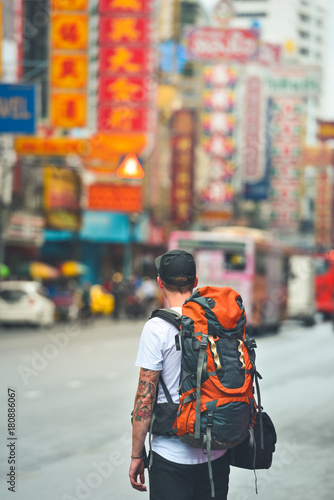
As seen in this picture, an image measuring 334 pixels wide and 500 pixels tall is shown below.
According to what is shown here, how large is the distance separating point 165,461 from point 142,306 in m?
32.2

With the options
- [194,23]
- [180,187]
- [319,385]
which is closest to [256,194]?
[180,187]

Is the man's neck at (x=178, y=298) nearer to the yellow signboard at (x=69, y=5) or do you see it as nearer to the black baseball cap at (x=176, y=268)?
the black baseball cap at (x=176, y=268)

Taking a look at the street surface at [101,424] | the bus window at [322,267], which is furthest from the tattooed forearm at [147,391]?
the bus window at [322,267]

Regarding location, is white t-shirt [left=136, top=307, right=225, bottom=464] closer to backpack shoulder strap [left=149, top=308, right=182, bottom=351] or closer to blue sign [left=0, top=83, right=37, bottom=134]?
backpack shoulder strap [left=149, top=308, right=182, bottom=351]

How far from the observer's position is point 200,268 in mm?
27000

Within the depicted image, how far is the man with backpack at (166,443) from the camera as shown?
4059 millimetres

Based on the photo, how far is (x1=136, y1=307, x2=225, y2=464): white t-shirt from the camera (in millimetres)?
4070

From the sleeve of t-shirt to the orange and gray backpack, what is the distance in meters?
0.12

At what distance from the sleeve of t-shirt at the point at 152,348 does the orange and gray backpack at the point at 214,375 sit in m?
0.12

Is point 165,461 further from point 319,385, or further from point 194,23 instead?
point 194,23

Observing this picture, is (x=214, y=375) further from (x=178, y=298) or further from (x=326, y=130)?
(x=326, y=130)

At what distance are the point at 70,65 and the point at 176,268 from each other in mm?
23389

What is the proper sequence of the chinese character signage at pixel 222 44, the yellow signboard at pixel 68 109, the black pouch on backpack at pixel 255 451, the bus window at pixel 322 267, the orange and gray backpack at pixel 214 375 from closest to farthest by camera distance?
the orange and gray backpack at pixel 214 375 < the black pouch on backpack at pixel 255 451 < the yellow signboard at pixel 68 109 < the chinese character signage at pixel 222 44 < the bus window at pixel 322 267

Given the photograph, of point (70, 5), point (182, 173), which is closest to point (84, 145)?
point (70, 5)
